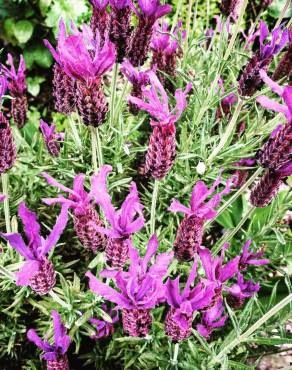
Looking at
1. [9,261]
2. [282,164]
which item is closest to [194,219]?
[282,164]

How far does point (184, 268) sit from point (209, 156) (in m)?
0.35

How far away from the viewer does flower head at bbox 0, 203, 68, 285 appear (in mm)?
801

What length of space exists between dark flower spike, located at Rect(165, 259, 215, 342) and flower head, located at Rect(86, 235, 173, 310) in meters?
0.04

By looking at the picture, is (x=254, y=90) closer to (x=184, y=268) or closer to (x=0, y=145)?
(x=184, y=268)

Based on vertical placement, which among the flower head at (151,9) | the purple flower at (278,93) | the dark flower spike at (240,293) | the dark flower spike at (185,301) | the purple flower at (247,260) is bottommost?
the dark flower spike at (240,293)

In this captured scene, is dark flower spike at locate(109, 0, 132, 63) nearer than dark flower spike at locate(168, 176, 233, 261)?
No

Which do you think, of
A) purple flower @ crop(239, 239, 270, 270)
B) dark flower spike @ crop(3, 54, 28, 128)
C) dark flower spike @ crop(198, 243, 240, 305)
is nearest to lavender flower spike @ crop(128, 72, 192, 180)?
dark flower spike @ crop(198, 243, 240, 305)

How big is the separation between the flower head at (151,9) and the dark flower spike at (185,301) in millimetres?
620

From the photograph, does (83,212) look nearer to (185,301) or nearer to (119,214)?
(119,214)

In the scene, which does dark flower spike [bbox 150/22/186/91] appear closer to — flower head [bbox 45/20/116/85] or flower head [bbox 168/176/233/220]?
flower head [bbox 45/20/116/85]

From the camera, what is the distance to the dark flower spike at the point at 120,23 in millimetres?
1050

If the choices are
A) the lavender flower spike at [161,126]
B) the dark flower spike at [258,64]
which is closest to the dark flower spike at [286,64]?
the dark flower spike at [258,64]

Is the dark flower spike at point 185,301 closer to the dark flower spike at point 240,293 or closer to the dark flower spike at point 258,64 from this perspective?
the dark flower spike at point 240,293

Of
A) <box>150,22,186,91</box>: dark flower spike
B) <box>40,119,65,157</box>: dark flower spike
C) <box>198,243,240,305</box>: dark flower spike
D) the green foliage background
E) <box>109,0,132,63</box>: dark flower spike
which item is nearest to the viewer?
<box>198,243,240,305</box>: dark flower spike
